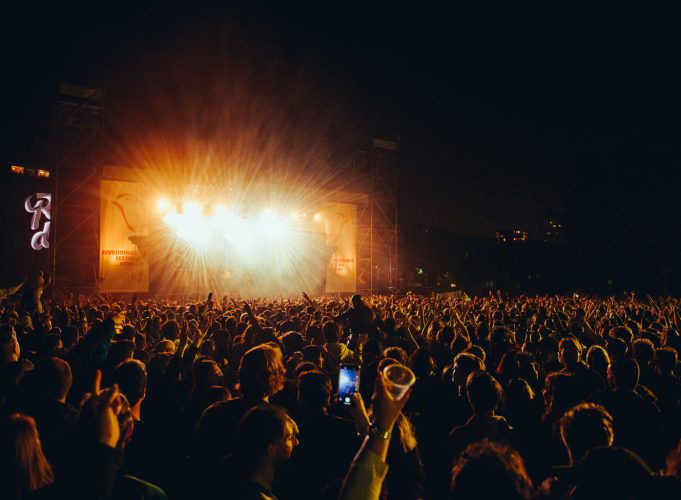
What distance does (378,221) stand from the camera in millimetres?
25203

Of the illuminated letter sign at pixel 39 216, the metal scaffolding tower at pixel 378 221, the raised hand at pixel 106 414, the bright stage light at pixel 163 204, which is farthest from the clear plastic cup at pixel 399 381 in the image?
the metal scaffolding tower at pixel 378 221

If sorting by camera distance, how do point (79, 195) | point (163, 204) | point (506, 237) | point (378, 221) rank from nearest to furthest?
A: point (79, 195)
point (163, 204)
point (378, 221)
point (506, 237)

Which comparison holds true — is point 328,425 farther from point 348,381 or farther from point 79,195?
point 79,195

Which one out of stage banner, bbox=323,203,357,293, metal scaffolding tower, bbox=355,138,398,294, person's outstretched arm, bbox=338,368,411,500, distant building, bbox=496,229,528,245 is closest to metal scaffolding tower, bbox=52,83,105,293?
stage banner, bbox=323,203,357,293

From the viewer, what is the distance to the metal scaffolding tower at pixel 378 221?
932 inches

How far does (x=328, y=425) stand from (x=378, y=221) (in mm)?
22860

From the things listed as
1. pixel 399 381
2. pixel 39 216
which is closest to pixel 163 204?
pixel 39 216

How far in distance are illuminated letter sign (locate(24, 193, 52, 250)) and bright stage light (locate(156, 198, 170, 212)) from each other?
154 inches

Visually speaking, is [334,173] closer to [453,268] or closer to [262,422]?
[262,422]

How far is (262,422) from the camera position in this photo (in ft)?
5.58

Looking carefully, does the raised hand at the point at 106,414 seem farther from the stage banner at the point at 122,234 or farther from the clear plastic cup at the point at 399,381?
the stage banner at the point at 122,234

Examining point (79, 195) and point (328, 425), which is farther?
point (79, 195)

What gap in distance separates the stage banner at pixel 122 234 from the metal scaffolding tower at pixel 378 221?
10.5 meters

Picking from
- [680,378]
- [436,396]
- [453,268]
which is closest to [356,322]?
[436,396]
